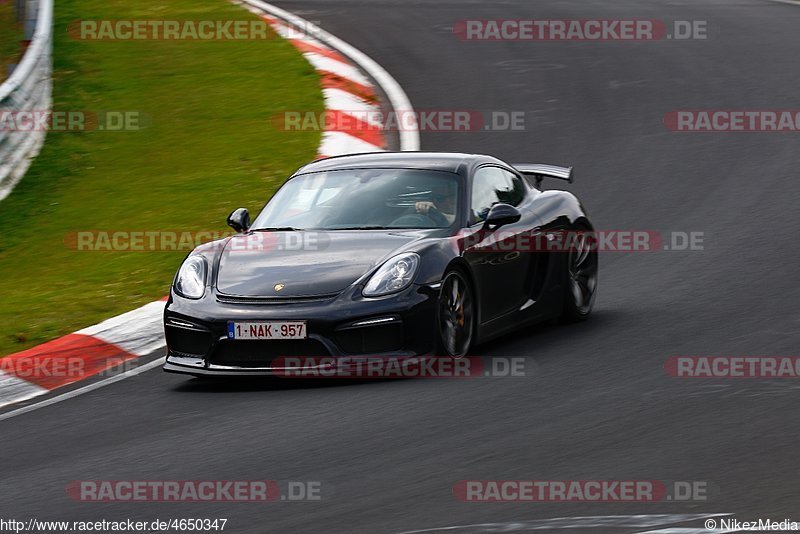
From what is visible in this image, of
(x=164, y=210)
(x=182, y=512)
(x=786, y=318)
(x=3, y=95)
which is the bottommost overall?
(x=182, y=512)

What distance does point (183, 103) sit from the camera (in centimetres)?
1708

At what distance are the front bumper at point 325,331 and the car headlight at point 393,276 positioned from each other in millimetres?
50

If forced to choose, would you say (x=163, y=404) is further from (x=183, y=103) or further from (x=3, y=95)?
(x=183, y=103)

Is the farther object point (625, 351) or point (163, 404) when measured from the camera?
point (625, 351)

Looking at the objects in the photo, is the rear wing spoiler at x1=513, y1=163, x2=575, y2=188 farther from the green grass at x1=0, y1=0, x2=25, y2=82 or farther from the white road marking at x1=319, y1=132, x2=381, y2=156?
the green grass at x1=0, y1=0, x2=25, y2=82

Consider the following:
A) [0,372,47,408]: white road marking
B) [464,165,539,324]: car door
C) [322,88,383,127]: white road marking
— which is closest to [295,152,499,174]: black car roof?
[464,165,539,324]: car door

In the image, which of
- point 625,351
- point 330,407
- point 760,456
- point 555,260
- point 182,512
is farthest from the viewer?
point 555,260

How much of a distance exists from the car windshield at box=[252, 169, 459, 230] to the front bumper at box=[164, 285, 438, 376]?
→ 3.07 ft

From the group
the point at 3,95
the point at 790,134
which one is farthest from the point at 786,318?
the point at 3,95

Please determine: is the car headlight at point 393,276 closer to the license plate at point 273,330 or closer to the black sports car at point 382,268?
the black sports car at point 382,268

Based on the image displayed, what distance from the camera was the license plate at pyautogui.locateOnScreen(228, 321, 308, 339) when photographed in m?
8.14

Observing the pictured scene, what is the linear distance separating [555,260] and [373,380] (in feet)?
6.76

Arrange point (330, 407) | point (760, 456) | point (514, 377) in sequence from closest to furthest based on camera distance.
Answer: point (760, 456) < point (330, 407) < point (514, 377)

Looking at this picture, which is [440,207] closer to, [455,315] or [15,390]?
[455,315]
